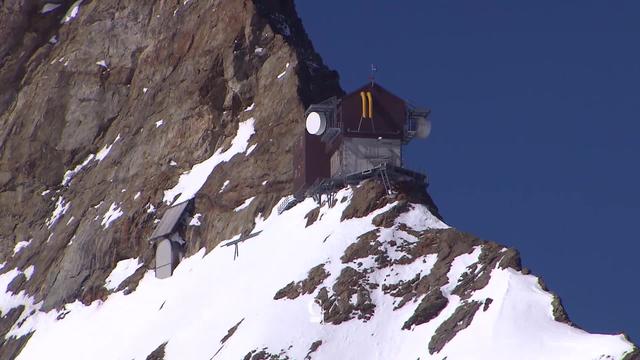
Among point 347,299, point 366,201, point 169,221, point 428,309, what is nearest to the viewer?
point 428,309

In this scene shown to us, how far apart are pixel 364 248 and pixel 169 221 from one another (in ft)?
77.2

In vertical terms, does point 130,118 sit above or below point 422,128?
Answer: above

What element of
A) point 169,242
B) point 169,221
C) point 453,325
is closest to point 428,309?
point 453,325

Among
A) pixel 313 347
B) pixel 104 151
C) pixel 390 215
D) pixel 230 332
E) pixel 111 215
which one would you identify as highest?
pixel 104 151

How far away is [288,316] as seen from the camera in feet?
300

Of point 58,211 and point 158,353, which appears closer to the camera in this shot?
point 158,353

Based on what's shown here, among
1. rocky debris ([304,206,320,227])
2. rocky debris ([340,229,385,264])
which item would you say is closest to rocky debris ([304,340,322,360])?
rocky debris ([340,229,385,264])

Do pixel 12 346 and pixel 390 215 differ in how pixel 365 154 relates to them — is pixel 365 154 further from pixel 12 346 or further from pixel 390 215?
pixel 12 346

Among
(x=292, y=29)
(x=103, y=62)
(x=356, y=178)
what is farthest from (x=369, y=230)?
(x=103, y=62)

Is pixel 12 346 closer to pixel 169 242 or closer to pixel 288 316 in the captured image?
pixel 169 242

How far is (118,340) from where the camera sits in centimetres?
10600

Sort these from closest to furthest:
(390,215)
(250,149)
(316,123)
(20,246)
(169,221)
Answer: (390,215) → (316,123) → (250,149) → (169,221) → (20,246)

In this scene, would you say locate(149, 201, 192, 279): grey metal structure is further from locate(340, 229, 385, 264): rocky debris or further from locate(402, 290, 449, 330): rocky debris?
locate(402, 290, 449, 330): rocky debris

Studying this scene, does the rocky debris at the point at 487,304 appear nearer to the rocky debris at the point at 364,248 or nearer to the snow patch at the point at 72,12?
the rocky debris at the point at 364,248
